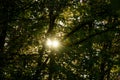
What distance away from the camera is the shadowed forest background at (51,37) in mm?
8709

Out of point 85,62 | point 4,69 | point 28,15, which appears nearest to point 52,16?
point 28,15

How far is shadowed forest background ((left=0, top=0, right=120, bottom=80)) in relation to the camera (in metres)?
8.71

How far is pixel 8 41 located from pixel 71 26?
12.8 feet

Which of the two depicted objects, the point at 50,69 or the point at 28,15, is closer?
the point at 50,69

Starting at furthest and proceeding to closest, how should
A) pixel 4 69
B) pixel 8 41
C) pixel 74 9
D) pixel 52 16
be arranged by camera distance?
1. pixel 74 9
2. pixel 52 16
3. pixel 8 41
4. pixel 4 69

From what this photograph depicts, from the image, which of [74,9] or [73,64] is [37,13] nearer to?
[73,64]

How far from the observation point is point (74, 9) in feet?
40.2

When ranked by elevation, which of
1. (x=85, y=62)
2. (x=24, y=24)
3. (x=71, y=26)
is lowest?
(x=85, y=62)

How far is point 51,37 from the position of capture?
10859 millimetres

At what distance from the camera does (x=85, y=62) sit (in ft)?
31.9

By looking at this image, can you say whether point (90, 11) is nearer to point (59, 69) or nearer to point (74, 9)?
point (74, 9)

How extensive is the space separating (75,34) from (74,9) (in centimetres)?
128

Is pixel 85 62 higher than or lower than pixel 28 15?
lower

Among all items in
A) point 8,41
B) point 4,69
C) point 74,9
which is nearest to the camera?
point 4,69
